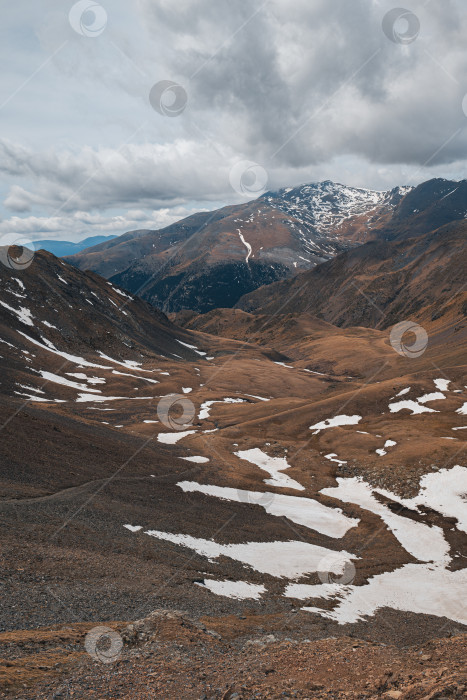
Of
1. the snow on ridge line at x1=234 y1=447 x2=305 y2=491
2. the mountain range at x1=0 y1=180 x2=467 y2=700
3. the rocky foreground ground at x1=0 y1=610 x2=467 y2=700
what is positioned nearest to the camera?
the rocky foreground ground at x1=0 y1=610 x2=467 y2=700

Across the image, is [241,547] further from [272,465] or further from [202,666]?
[272,465]

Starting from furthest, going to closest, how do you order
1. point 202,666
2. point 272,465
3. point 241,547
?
1. point 272,465
2. point 241,547
3. point 202,666

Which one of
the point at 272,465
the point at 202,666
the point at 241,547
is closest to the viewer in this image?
the point at 202,666

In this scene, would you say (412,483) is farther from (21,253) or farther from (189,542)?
(21,253)

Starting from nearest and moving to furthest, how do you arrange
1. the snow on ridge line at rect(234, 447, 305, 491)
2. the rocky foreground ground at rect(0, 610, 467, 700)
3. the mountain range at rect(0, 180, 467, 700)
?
the rocky foreground ground at rect(0, 610, 467, 700), the mountain range at rect(0, 180, 467, 700), the snow on ridge line at rect(234, 447, 305, 491)

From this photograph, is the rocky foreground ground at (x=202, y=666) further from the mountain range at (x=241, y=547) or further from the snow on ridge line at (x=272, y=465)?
the snow on ridge line at (x=272, y=465)

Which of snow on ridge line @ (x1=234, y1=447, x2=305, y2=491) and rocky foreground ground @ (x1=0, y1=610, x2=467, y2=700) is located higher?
snow on ridge line @ (x1=234, y1=447, x2=305, y2=491)

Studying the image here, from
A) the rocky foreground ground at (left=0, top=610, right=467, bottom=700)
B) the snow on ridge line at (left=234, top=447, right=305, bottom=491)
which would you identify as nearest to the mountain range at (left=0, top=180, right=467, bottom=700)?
the rocky foreground ground at (left=0, top=610, right=467, bottom=700)

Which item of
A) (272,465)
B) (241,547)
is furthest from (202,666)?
(272,465)

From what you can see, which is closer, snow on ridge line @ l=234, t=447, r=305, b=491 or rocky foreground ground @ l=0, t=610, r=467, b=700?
rocky foreground ground @ l=0, t=610, r=467, b=700

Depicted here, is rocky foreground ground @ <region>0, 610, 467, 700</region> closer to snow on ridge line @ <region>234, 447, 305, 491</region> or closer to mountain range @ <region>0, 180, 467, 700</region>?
mountain range @ <region>0, 180, 467, 700</region>
